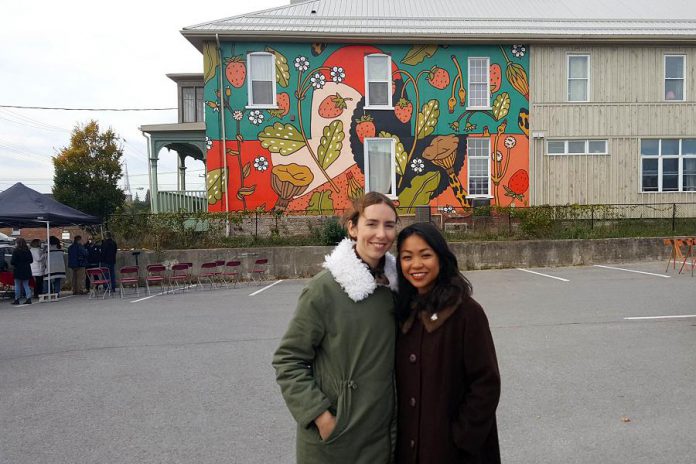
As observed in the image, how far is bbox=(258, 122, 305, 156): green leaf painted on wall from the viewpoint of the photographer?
19844mm

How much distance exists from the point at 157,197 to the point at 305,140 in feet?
20.1

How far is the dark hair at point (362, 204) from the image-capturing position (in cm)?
241

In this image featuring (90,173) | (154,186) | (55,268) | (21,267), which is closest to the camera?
(21,267)

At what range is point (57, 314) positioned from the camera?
440 inches

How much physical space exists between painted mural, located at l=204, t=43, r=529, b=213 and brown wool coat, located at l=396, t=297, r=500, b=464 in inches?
681

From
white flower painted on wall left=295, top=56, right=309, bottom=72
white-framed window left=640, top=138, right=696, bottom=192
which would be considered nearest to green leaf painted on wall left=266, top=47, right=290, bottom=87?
white flower painted on wall left=295, top=56, right=309, bottom=72

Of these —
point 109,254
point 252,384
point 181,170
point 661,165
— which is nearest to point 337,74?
point 181,170

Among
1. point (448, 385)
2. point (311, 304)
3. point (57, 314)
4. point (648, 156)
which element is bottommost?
point (57, 314)

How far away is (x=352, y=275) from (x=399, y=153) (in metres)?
18.3

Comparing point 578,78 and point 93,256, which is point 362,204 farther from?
point 578,78

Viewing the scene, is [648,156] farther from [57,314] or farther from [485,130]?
[57,314]

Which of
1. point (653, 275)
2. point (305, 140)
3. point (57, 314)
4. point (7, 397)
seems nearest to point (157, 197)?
point (305, 140)

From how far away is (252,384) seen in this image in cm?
569

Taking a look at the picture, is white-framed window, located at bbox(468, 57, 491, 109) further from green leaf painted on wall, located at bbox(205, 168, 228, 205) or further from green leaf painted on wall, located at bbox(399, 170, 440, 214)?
green leaf painted on wall, located at bbox(205, 168, 228, 205)
